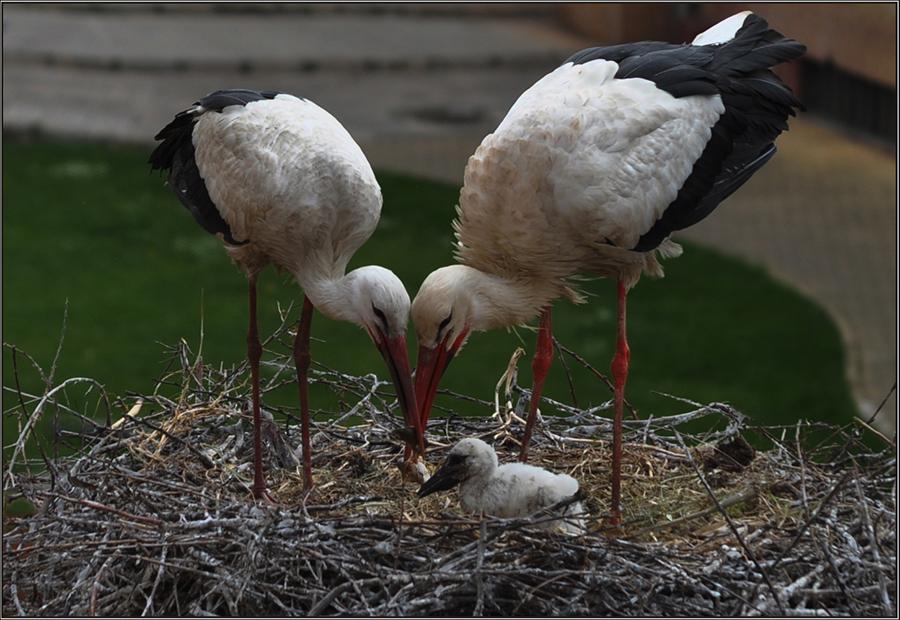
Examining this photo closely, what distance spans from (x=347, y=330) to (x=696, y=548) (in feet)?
19.5

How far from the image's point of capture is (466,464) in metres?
4.13

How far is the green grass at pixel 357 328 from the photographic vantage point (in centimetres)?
847

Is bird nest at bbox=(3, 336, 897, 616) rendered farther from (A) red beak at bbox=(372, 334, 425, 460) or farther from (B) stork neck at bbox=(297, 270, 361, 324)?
(B) stork neck at bbox=(297, 270, 361, 324)

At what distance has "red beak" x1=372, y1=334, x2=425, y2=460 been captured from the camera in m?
4.20

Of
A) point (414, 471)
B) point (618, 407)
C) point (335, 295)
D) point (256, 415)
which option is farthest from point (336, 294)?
point (618, 407)

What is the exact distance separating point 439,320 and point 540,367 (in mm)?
745

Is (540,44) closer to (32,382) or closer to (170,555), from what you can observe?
(32,382)

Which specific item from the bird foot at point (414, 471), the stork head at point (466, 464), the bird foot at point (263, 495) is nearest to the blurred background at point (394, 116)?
the bird foot at point (263, 495)

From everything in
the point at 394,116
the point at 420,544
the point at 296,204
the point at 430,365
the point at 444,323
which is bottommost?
the point at 394,116

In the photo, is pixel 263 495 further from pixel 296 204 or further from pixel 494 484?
pixel 296 204

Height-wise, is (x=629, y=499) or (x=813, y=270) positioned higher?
(x=629, y=499)

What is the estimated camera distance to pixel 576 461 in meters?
4.81

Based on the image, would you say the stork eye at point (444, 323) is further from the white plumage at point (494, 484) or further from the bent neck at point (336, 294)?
the white plumage at point (494, 484)

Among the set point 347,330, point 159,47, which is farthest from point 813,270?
point 159,47
